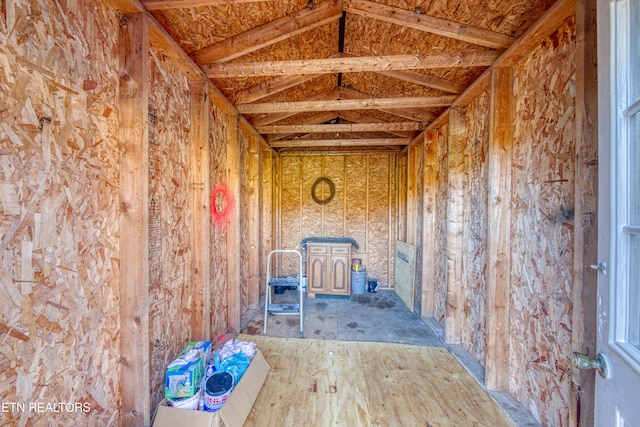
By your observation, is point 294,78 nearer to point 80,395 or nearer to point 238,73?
point 238,73

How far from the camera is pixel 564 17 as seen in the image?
4.54 feet

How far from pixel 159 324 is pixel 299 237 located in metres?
3.45

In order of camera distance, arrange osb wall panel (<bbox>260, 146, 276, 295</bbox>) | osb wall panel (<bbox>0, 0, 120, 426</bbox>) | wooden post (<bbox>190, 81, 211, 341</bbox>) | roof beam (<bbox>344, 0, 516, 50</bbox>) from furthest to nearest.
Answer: osb wall panel (<bbox>260, 146, 276, 295</bbox>) → wooden post (<bbox>190, 81, 211, 341</bbox>) → roof beam (<bbox>344, 0, 516, 50</bbox>) → osb wall panel (<bbox>0, 0, 120, 426</bbox>)

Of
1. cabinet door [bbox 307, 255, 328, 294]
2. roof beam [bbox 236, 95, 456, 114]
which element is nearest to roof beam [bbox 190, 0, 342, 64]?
roof beam [bbox 236, 95, 456, 114]

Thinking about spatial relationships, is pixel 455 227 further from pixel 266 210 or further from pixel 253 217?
pixel 266 210

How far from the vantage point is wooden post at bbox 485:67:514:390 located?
1.91 m

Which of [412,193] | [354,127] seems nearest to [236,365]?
[354,127]

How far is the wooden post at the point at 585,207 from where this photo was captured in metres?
1.17

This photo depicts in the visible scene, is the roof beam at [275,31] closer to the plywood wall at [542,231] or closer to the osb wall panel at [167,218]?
the osb wall panel at [167,218]

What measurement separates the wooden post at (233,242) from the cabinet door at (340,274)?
73.0 inches

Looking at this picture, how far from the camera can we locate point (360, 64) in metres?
1.97

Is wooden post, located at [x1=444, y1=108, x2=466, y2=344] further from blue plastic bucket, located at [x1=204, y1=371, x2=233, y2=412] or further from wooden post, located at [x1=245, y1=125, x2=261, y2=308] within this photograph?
wooden post, located at [x1=245, y1=125, x2=261, y2=308]

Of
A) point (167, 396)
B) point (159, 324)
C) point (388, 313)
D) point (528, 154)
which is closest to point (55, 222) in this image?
point (159, 324)

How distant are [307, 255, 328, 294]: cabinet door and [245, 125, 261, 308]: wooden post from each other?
3.26 ft
